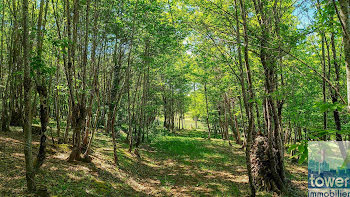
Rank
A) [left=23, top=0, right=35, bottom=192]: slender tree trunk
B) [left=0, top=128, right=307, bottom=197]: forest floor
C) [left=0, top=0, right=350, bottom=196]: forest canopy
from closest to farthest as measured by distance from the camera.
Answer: [left=23, top=0, right=35, bottom=192]: slender tree trunk → [left=0, top=0, right=350, bottom=196]: forest canopy → [left=0, top=128, right=307, bottom=197]: forest floor

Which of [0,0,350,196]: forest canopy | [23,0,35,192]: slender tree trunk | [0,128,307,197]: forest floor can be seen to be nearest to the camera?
[23,0,35,192]: slender tree trunk

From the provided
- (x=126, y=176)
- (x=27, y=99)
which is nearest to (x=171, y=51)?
(x=126, y=176)

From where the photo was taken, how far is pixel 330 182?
10969 mm

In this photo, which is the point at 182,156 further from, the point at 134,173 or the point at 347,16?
the point at 347,16

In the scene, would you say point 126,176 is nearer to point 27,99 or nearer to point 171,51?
point 27,99

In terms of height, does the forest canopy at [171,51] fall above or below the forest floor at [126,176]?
above

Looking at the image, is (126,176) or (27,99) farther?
(126,176)

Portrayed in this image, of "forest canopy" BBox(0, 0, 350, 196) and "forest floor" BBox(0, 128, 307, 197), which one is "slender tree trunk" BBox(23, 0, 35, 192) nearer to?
"forest canopy" BBox(0, 0, 350, 196)

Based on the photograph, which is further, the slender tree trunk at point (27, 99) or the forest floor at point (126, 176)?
the forest floor at point (126, 176)

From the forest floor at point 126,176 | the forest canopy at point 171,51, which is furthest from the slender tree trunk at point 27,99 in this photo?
the forest floor at point 126,176

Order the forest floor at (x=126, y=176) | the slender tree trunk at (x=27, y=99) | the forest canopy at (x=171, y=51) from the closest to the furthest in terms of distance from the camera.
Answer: the slender tree trunk at (x=27, y=99), the forest canopy at (x=171, y=51), the forest floor at (x=126, y=176)

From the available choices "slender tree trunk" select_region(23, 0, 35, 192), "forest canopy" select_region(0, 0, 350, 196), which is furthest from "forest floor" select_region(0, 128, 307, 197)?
"slender tree trunk" select_region(23, 0, 35, 192)

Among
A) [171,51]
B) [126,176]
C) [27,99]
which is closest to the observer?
[27,99]

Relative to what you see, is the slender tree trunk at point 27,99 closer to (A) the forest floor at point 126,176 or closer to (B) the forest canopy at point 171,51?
(B) the forest canopy at point 171,51
